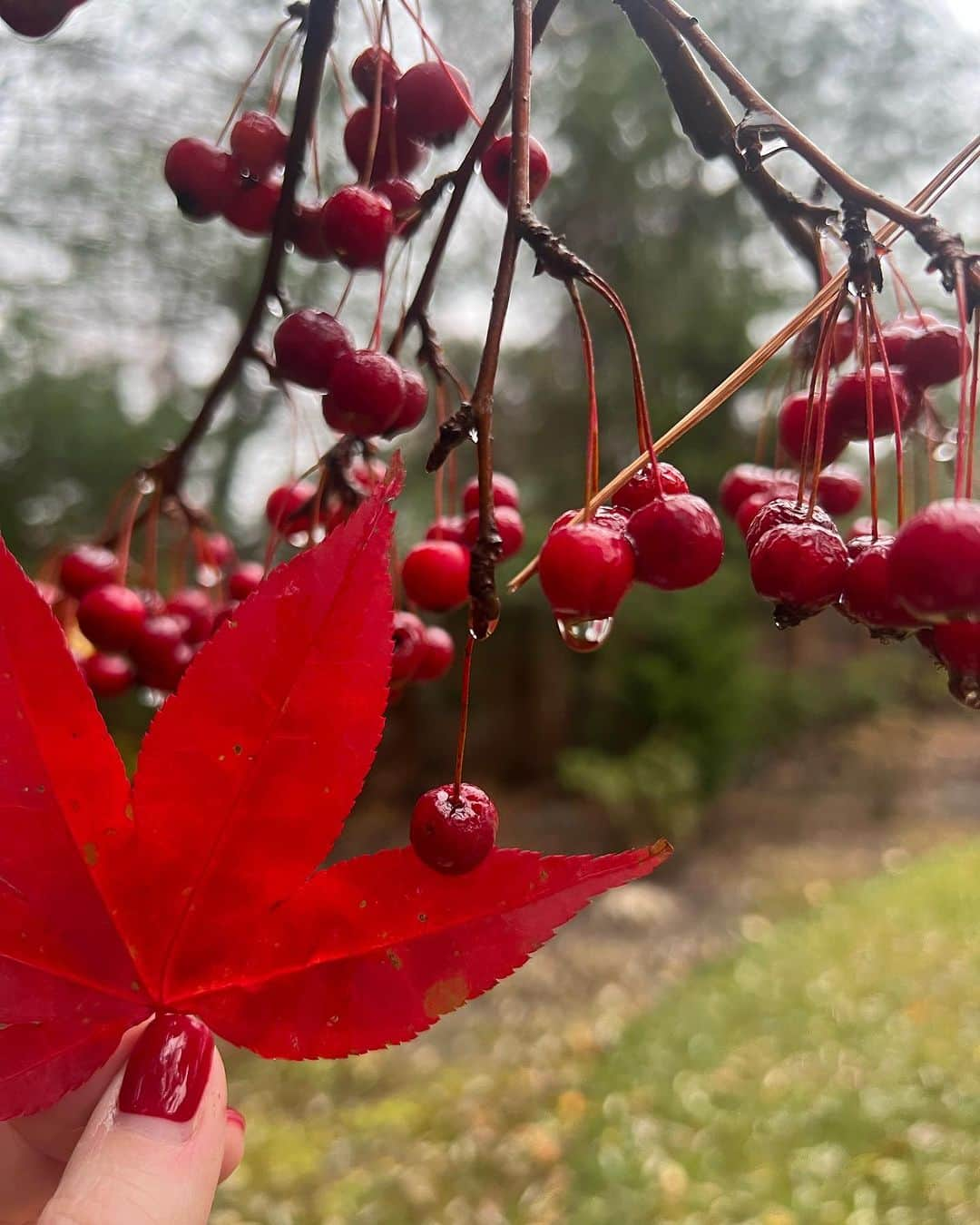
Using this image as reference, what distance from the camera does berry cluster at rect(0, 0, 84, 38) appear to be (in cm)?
41

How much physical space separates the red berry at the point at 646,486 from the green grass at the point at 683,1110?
1975 mm

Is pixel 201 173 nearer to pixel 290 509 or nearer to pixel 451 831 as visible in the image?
pixel 290 509

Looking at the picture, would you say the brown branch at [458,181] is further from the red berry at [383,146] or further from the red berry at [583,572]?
the red berry at [583,572]

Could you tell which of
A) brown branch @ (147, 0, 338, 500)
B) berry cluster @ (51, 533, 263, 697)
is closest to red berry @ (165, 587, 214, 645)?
berry cluster @ (51, 533, 263, 697)

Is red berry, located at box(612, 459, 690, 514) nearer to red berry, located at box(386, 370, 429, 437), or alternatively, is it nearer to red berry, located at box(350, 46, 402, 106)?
red berry, located at box(386, 370, 429, 437)

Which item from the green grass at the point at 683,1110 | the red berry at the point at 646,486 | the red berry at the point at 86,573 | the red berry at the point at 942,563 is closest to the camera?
the red berry at the point at 942,563

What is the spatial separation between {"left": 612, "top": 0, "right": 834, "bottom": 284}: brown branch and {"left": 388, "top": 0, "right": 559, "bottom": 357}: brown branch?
0.04 m

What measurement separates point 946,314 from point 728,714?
189 centimetres

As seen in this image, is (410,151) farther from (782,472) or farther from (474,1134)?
(474,1134)

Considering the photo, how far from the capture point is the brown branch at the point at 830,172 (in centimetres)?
28

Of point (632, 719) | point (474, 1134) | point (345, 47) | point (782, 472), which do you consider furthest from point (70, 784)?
point (632, 719)

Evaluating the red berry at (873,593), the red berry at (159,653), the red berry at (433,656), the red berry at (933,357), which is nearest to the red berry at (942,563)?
the red berry at (873,593)

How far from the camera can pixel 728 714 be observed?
14.5 feet

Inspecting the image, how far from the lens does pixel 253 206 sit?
1.69 feet
